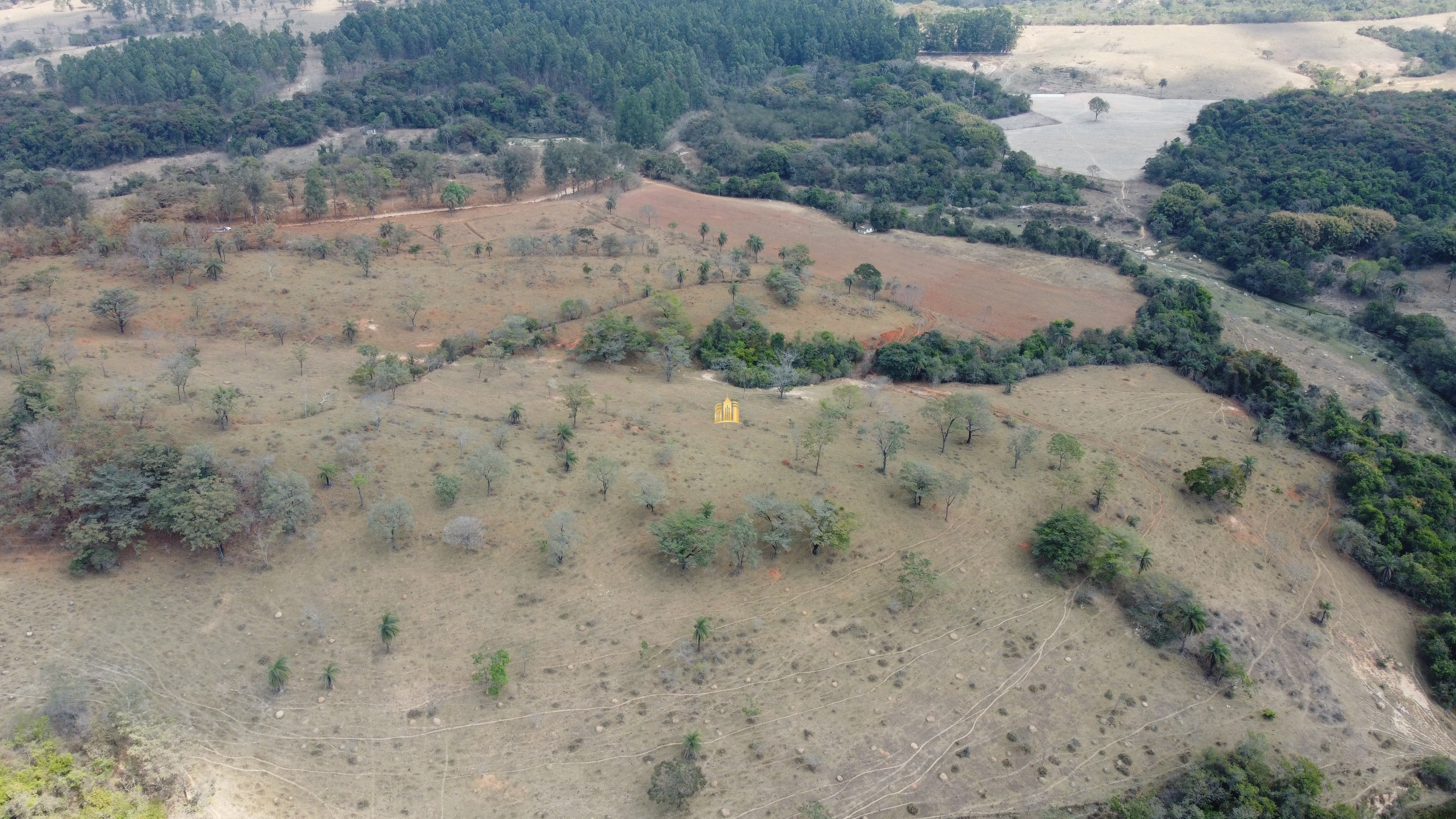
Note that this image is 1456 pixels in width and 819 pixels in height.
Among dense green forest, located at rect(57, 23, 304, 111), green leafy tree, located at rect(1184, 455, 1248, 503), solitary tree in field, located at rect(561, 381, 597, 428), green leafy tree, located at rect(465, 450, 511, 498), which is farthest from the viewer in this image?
dense green forest, located at rect(57, 23, 304, 111)

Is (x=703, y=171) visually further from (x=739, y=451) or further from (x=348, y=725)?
(x=348, y=725)

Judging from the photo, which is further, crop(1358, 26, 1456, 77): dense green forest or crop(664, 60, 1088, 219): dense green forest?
Answer: crop(1358, 26, 1456, 77): dense green forest

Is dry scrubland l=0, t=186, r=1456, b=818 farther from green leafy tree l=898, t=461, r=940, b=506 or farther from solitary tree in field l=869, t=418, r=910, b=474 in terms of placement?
green leafy tree l=898, t=461, r=940, b=506

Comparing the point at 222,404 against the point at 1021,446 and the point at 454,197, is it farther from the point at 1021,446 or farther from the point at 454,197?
the point at 454,197

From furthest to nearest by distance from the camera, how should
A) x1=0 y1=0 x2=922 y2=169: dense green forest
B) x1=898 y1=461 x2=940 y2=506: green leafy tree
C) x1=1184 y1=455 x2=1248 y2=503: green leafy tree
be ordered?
1. x1=0 y1=0 x2=922 y2=169: dense green forest
2. x1=1184 y1=455 x2=1248 y2=503: green leafy tree
3. x1=898 y1=461 x2=940 y2=506: green leafy tree

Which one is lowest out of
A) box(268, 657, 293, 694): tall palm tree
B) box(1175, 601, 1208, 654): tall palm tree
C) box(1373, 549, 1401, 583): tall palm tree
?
box(1373, 549, 1401, 583): tall palm tree

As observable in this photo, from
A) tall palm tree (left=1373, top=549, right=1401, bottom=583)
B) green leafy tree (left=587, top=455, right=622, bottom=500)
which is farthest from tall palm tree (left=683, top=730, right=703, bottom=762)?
tall palm tree (left=1373, top=549, right=1401, bottom=583)

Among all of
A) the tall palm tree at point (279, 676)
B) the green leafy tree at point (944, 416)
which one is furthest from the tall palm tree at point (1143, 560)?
the tall palm tree at point (279, 676)
